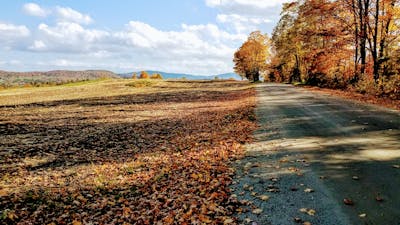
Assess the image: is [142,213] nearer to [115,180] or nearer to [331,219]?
[115,180]

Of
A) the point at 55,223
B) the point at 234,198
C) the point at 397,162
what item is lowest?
the point at 55,223

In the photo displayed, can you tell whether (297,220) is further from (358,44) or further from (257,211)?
(358,44)

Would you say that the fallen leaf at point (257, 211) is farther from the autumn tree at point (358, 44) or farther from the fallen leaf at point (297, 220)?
the autumn tree at point (358, 44)

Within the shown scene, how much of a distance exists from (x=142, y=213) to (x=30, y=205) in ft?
9.96

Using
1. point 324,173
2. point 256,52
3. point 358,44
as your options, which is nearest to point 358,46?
point 358,44

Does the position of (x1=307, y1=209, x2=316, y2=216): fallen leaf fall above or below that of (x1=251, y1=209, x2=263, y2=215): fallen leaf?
above

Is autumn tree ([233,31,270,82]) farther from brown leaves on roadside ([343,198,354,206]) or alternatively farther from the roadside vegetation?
brown leaves on roadside ([343,198,354,206])

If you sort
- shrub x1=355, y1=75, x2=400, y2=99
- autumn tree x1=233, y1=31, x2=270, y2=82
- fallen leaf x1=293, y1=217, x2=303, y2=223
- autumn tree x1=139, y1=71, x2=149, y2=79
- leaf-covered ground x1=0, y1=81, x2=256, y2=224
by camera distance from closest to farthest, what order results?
fallen leaf x1=293, y1=217, x2=303, y2=223, leaf-covered ground x1=0, y1=81, x2=256, y2=224, shrub x1=355, y1=75, x2=400, y2=99, autumn tree x1=233, y1=31, x2=270, y2=82, autumn tree x1=139, y1=71, x2=149, y2=79

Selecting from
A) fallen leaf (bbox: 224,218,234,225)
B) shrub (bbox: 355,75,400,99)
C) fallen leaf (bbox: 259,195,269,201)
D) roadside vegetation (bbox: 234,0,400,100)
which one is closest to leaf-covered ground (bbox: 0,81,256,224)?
fallen leaf (bbox: 224,218,234,225)

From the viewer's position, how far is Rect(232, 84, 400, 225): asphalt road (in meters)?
5.72

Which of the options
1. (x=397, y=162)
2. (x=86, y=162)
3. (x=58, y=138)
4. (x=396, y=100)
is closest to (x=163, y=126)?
(x=58, y=138)

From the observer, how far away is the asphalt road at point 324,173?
18.8 ft

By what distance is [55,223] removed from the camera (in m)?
6.62

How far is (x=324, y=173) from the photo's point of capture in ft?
25.1
